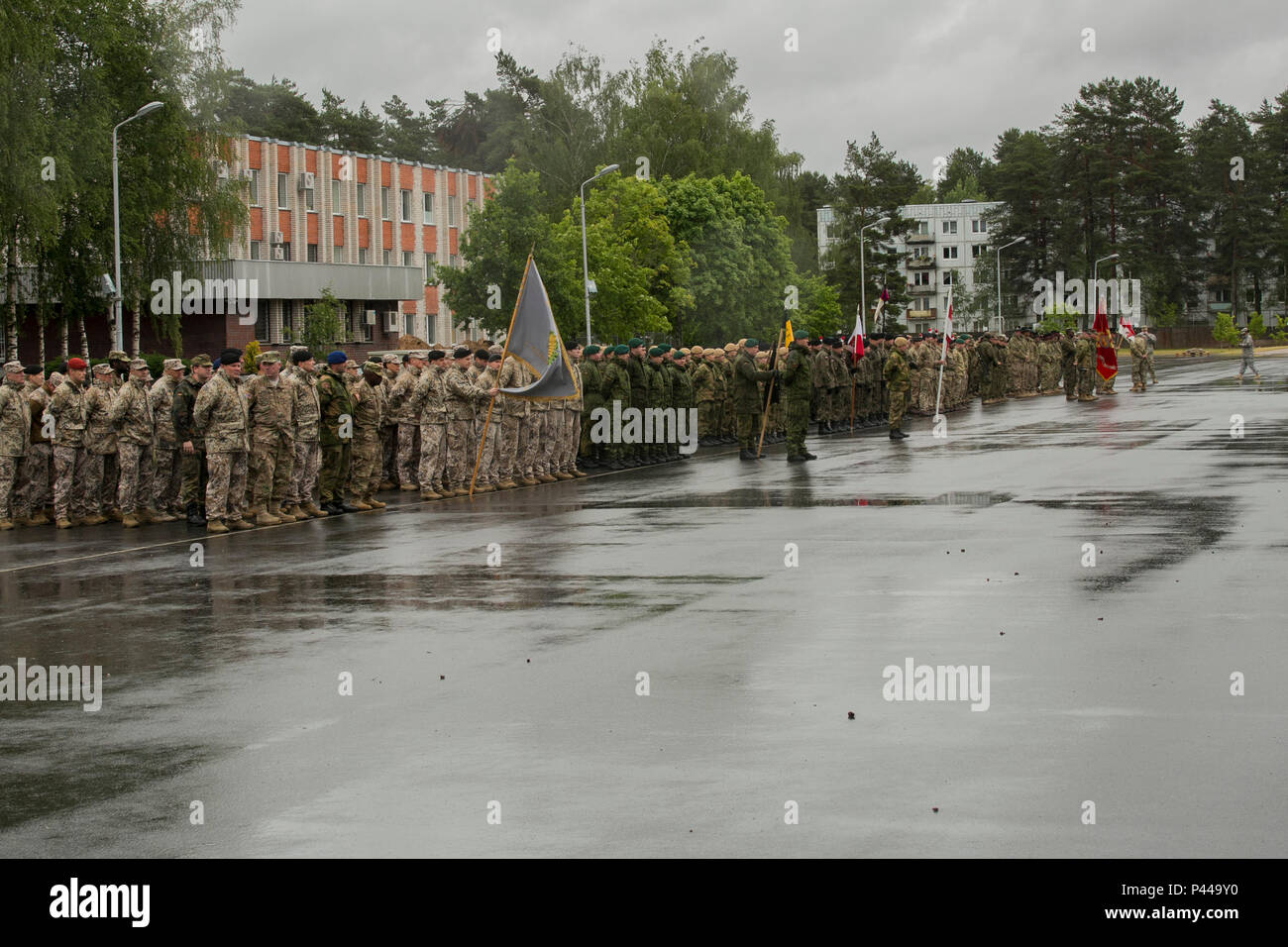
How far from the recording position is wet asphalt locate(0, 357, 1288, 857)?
6.53 metres

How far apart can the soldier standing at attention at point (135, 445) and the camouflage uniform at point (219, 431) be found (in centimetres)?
153

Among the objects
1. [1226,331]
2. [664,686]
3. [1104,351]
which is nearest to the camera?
[664,686]

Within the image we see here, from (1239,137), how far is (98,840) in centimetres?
13927

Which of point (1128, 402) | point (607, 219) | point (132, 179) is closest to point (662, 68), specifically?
point (607, 219)

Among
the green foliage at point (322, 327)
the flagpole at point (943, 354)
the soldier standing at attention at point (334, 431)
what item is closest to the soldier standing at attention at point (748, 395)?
the soldier standing at attention at point (334, 431)

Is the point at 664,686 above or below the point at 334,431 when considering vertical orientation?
below

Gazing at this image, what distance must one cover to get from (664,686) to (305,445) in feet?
39.0

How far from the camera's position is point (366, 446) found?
21.5 metres

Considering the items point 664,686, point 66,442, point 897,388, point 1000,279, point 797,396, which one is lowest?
point 664,686

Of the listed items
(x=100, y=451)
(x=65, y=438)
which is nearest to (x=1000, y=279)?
(x=100, y=451)

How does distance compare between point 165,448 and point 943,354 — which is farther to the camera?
point 943,354

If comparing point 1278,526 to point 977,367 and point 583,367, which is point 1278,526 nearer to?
point 583,367

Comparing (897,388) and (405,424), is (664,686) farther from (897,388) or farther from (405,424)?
(897,388)

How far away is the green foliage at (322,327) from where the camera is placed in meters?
62.2
